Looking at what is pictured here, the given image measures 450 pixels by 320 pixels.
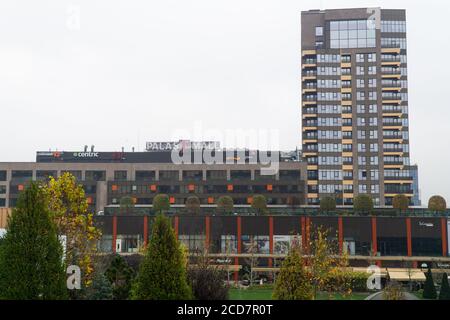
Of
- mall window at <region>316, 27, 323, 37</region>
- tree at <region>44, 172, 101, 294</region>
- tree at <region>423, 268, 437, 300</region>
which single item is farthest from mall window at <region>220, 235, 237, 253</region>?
mall window at <region>316, 27, 323, 37</region>

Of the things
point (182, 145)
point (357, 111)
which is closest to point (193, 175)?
point (182, 145)

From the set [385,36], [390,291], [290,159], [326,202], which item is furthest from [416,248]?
[385,36]

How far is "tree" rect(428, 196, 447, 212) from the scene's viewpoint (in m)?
76.5

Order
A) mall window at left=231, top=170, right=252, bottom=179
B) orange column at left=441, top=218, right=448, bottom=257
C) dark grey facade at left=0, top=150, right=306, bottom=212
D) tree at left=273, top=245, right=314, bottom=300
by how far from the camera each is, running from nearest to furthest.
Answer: tree at left=273, top=245, right=314, bottom=300
orange column at left=441, top=218, right=448, bottom=257
dark grey facade at left=0, top=150, right=306, bottom=212
mall window at left=231, top=170, right=252, bottom=179

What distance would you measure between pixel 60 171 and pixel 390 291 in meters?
93.6

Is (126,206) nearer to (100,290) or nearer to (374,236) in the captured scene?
(374,236)

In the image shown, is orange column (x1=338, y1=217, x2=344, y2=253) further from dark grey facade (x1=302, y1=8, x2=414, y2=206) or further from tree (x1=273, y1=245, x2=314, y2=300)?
tree (x1=273, y1=245, x2=314, y2=300)

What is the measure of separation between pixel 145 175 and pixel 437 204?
204ft

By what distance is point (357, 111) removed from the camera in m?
118

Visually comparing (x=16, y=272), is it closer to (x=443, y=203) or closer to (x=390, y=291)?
(x=390, y=291)

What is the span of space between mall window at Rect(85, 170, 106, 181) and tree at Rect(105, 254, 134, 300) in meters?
84.4

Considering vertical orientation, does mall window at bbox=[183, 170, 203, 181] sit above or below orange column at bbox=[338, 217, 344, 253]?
above

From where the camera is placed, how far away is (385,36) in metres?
120

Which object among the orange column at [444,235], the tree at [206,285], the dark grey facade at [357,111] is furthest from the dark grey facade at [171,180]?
the tree at [206,285]
